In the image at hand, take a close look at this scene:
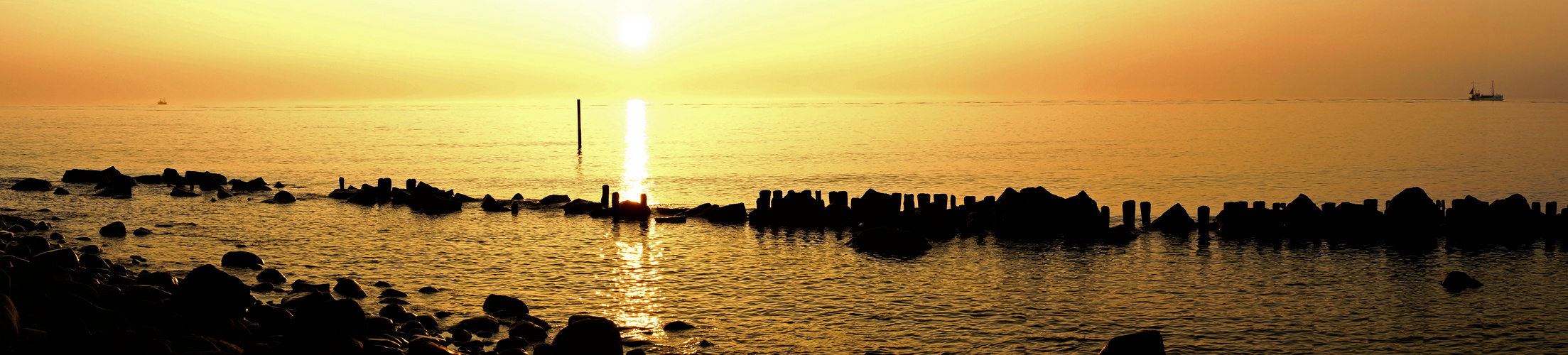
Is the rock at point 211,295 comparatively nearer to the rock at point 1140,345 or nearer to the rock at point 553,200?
the rock at point 1140,345

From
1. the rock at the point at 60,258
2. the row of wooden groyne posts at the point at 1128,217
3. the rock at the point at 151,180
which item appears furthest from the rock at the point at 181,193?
the rock at the point at 60,258

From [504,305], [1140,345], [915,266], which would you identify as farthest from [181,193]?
[1140,345]

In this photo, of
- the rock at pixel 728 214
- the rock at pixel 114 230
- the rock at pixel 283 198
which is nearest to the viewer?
the rock at pixel 114 230

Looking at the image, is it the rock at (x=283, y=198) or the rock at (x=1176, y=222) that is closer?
the rock at (x=1176, y=222)


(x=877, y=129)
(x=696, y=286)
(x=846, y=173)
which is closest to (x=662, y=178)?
(x=846, y=173)

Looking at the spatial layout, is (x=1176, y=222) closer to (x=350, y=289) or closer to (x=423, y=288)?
(x=423, y=288)

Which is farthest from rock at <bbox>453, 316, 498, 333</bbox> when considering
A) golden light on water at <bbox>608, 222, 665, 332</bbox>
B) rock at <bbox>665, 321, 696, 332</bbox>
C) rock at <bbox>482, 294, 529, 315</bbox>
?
rock at <bbox>665, 321, 696, 332</bbox>

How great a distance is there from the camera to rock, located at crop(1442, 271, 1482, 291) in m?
22.1

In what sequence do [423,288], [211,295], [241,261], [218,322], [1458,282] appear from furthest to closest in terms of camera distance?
[241,261] → [1458,282] → [423,288] → [211,295] → [218,322]

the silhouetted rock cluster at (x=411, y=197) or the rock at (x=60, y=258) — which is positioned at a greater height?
the silhouetted rock cluster at (x=411, y=197)

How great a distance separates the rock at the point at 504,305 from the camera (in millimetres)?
18812

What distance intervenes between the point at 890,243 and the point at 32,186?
42465 mm

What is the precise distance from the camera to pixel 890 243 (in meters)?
27.2

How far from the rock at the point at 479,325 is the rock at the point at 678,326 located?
9.83ft
